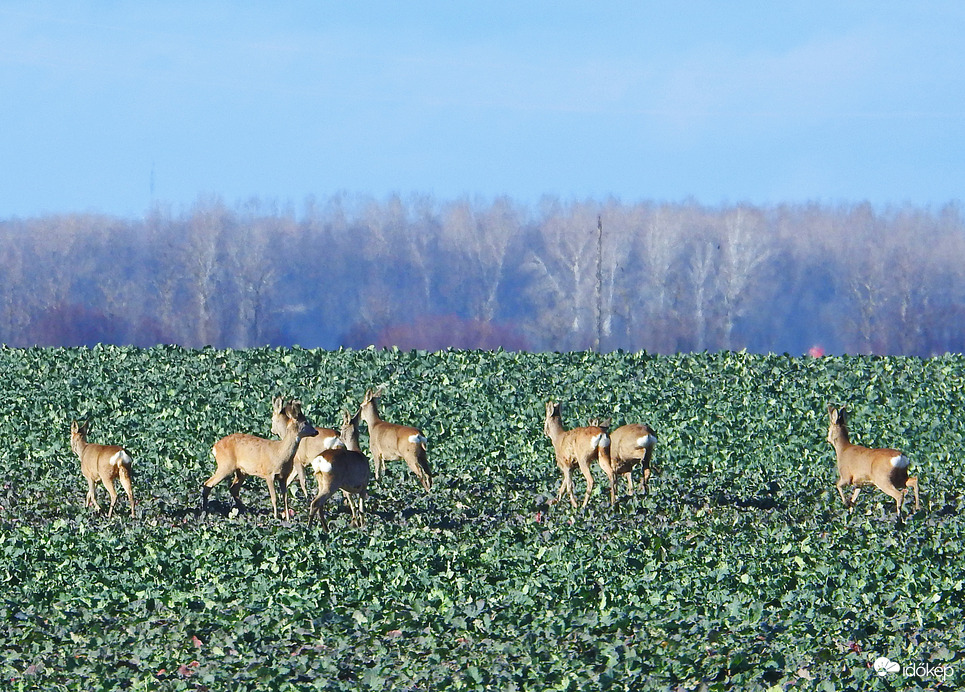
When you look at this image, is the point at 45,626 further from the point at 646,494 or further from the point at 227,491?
the point at 646,494

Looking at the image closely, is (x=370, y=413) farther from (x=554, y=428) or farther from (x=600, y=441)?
(x=600, y=441)

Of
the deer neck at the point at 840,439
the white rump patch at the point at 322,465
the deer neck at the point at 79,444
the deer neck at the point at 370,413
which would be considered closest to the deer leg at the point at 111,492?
the deer neck at the point at 79,444

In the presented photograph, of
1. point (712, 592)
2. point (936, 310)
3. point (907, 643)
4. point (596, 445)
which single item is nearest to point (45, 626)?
point (712, 592)

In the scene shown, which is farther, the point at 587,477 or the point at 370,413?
the point at 370,413

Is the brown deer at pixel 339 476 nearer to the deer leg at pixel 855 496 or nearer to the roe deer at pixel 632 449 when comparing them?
the roe deer at pixel 632 449

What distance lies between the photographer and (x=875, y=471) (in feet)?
52.1

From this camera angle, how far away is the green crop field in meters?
9.28

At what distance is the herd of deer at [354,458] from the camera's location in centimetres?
1431

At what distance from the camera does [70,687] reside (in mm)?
9133

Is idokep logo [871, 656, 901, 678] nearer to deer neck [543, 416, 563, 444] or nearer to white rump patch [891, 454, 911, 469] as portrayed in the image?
white rump patch [891, 454, 911, 469]

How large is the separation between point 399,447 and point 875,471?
18.7ft

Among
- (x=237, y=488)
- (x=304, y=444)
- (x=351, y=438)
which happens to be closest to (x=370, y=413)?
(x=351, y=438)

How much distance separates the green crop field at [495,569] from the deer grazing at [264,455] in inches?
13.2

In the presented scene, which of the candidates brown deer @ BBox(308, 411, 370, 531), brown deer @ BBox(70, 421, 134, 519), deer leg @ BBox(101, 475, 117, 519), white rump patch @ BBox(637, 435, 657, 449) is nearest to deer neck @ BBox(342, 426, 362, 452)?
brown deer @ BBox(308, 411, 370, 531)
